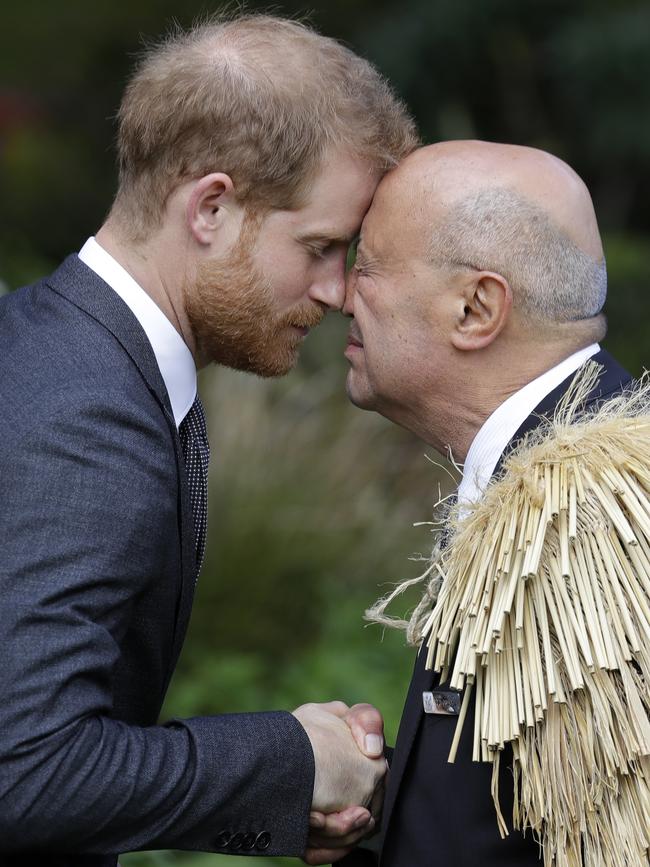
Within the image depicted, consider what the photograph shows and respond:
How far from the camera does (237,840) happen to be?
218 centimetres

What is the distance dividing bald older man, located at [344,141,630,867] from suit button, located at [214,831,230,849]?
34 centimetres

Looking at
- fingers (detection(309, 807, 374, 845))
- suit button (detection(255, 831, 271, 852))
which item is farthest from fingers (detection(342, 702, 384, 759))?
suit button (detection(255, 831, 271, 852))

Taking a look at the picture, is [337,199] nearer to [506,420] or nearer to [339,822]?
[506,420]

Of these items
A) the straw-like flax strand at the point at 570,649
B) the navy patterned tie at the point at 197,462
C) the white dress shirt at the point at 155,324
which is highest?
the white dress shirt at the point at 155,324

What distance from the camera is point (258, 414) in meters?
5.85

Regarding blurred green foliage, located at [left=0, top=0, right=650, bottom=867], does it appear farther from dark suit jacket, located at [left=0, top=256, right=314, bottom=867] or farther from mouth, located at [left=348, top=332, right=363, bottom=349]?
dark suit jacket, located at [left=0, top=256, right=314, bottom=867]

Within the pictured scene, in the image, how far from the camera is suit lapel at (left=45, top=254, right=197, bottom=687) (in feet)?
7.17

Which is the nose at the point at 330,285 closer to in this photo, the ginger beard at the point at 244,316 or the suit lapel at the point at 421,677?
the ginger beard at the point at 244,316

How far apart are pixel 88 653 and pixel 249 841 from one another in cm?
57

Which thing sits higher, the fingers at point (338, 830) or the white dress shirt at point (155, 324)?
the white dress shirt at point (155, 324)

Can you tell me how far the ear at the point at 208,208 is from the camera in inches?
90.4

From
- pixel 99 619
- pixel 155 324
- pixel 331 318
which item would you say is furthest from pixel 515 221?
pixel 331 318

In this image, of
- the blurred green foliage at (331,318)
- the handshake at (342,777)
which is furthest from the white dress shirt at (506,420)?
the blurred green foliage at (331,318)

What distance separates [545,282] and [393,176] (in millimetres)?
423
